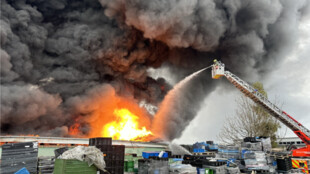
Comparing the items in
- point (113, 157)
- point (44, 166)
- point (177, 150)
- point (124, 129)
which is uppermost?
point (124, 129)

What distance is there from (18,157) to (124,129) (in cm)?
1995

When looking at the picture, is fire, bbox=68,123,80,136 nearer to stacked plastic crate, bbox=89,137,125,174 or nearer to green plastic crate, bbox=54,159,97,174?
stacked plastic crate, bbox=89,137,125,174

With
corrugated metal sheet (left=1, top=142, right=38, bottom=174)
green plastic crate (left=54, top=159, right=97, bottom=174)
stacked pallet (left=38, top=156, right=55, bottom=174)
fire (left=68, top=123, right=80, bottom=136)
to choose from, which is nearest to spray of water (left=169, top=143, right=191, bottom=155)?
fire (left=68, top=123, right=80, bottom=136)

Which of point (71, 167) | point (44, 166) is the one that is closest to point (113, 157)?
point (71, 167)

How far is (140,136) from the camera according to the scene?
27031 mm

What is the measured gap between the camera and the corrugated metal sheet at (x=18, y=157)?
777 cm

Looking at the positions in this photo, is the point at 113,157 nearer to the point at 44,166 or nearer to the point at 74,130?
the point at 44,166

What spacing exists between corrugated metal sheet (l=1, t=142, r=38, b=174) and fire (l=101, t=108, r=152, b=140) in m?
18.8

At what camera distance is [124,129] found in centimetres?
2773

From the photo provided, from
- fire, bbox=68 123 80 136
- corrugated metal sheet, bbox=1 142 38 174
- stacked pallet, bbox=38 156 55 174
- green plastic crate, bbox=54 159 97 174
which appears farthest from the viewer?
fire, bbox=68 123 80 136

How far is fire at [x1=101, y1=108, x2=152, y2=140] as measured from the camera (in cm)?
2724

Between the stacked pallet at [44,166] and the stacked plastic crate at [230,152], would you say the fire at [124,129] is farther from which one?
the stacked pallet at [44,166]

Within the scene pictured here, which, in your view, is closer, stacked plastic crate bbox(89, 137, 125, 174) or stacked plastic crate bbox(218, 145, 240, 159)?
stacked plastic crate bbox(89, 137, 125, 174)

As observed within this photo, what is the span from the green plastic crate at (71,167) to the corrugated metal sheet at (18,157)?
1561mm
